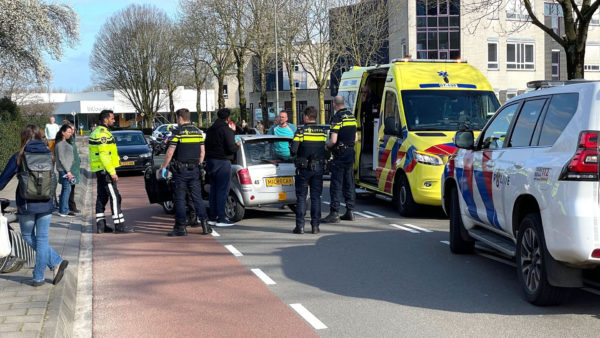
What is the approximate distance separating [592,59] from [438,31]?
12.0 m

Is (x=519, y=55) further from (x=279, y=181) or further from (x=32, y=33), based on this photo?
(x=279, y=181)

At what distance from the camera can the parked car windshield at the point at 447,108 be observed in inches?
474

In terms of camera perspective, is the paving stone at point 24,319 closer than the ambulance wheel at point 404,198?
Yes

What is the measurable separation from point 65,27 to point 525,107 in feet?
78.8

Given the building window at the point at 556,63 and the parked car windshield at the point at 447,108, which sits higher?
the building window at the point at 556,63

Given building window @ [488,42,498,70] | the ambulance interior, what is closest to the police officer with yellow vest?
the ambulance interior

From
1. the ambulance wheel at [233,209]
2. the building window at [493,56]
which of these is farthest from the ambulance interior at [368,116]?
the building window at [493,56]

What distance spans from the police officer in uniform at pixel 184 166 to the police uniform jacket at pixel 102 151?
2.95ft

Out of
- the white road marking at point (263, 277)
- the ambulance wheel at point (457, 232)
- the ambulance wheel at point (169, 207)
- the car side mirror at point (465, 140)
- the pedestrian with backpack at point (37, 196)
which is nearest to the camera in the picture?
the pedestrian with backpack at point (37, 196)

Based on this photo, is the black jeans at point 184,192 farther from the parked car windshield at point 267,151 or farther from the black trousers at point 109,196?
the parked car windshield at point 267,151

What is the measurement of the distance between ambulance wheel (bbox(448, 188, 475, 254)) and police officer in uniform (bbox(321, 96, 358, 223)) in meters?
2.99

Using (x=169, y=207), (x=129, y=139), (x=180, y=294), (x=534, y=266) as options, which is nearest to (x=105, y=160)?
(x=169, y=207)

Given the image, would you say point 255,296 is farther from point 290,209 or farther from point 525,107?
point 290,209

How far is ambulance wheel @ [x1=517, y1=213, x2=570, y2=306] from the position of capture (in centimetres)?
581
